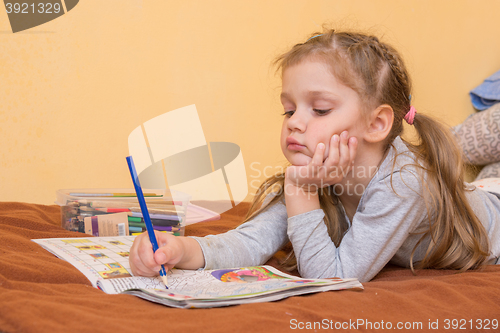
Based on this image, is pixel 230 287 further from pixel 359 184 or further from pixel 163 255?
pixel 359 184

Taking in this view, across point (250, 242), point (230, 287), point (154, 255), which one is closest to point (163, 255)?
point (154, 255)

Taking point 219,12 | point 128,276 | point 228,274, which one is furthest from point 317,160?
point 219,12

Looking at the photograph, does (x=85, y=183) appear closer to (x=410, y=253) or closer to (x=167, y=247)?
(x=167, y=247)

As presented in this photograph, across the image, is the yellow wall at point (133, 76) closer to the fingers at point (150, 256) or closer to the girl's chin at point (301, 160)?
the girl's chin at point (301, 160)

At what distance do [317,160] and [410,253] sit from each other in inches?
12.6

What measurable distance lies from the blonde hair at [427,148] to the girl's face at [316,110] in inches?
0.9

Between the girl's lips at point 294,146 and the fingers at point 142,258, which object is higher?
the girl's lips at point 294,146

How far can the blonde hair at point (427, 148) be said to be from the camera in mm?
784

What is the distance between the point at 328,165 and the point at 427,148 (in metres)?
0.26

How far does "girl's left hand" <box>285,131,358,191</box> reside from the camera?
738 millimetres

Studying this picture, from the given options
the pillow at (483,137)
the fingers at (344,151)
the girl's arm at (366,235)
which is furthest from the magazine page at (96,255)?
the pillow at (483,137)

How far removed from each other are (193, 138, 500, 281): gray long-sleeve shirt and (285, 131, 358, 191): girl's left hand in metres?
0.06

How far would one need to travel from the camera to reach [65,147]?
153 centimetres

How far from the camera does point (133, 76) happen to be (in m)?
1.59
